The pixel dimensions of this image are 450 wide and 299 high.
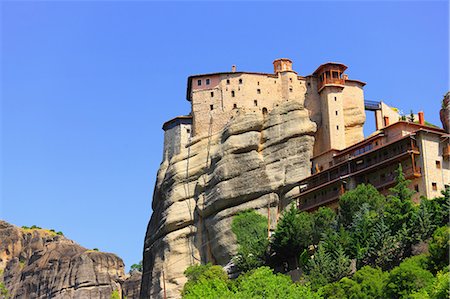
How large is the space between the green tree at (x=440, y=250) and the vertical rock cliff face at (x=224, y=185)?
25962 mm

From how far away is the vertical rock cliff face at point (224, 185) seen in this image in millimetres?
73938

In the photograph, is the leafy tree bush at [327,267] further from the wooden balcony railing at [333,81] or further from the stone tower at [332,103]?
the wooden balcony railing at [333,81]

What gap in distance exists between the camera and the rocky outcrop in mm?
121062

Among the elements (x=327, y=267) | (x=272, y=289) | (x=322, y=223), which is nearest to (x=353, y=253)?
(x=327, y=267)

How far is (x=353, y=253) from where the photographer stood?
55.8 metres

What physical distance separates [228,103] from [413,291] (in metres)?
39.6

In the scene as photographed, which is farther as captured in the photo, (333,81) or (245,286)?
(333,81)

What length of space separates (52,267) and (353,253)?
7513 cm

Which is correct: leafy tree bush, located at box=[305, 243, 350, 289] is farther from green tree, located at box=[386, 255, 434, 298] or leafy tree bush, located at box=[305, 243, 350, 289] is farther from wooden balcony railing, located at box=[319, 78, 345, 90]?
wooden balcony railing, located at box=[319, 78, 345, 90]

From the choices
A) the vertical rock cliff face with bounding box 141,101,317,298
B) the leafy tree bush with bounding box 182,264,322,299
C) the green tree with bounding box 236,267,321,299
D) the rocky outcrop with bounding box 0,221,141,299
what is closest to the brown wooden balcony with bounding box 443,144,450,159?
the vertical rock cliff face with bounding box 141,101,317,298

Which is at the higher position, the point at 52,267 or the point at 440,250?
the point at 52,267

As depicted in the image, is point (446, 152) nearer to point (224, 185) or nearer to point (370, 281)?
point (370, 281)

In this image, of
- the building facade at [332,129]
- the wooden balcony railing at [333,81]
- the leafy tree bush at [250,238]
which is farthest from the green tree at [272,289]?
the wooden balcony railing at [333,81]

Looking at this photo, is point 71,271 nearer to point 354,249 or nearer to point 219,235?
point 219,235
